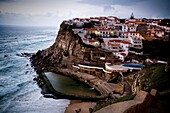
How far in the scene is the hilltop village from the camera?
11781 mm

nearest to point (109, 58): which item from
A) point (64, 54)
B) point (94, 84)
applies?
point (94, 84)

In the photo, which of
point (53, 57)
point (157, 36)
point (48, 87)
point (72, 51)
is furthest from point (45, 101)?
point (157, 36)

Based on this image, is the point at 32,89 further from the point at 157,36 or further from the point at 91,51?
the point at 157,36

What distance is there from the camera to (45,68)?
57.4ft

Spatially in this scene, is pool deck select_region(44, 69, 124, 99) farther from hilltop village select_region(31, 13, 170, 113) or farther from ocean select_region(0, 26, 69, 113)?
ocean select_region(0, 26, 69, 113)

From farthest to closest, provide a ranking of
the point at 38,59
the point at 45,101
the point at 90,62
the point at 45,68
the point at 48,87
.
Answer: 1. the point at 38,59
2. the point at 45,68
3. the point at 90,62
4. the point at 48,87
5. the point at 45,101

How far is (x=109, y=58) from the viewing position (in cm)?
1620

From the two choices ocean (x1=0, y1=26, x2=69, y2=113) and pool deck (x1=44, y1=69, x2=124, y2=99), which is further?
pool deck (x1=44, y1=69, x2=124, y2=99)

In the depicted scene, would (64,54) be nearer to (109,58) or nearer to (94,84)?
(109,58)

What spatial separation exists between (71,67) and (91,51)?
177 centimetres

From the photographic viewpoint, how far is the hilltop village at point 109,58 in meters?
11.8

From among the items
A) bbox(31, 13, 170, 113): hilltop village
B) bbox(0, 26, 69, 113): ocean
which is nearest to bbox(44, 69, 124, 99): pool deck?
bbox(31, 13, 170, 113): hilltop village

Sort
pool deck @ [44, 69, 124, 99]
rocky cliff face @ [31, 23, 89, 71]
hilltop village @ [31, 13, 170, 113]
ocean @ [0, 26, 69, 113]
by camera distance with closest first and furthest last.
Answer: ocean @ [0, 26, 69, 113] < hilltop village @ [31, 13, 170, 113] < pool deck @ [44, 69, 124, 99] < rocky cliff face @ [31, 23, 89, 71]

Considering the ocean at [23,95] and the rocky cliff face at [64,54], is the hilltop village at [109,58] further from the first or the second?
the ocean at [23,95]
